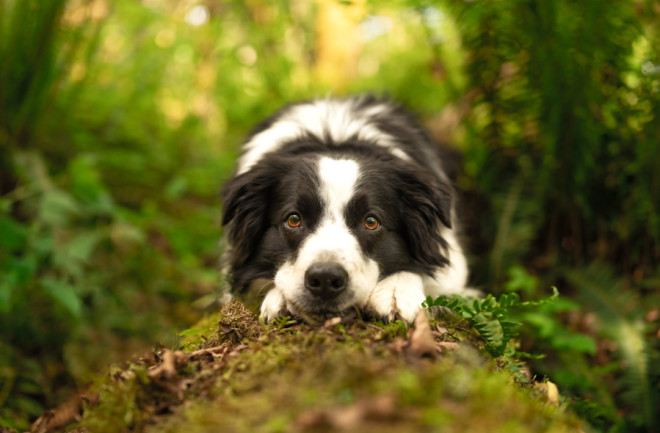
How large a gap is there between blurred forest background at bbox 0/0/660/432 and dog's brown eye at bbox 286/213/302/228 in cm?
110

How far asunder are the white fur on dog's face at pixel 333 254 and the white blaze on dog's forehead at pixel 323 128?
1.97ft

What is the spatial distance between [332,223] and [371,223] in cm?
26

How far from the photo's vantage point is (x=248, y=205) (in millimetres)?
3381

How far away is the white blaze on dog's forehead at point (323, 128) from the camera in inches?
147

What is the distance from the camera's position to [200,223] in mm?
5520

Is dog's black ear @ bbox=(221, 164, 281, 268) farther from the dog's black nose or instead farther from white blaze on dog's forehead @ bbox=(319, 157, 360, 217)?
the dog's black nose

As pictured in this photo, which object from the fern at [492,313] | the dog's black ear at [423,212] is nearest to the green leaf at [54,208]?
the dog's black ear at [423,212]

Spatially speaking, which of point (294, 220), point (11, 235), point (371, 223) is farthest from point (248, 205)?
point (11, 235)

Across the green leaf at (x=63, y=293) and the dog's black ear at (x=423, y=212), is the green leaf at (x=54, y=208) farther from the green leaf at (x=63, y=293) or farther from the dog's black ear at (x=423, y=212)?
the dog's black ear at (x=423, y=212)

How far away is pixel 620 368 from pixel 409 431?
120 inches

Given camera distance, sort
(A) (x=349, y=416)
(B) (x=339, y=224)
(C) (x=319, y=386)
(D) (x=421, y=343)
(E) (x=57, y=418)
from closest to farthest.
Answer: (A) (x=349, y=416)
(C) (x=319, y=386)
(D) (x=421, y=343)
(E) (x=57, y=418)
(B) (x=339, y=224)

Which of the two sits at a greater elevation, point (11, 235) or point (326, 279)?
point (11, 235)

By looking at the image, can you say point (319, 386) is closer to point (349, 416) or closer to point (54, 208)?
point (349, 416)

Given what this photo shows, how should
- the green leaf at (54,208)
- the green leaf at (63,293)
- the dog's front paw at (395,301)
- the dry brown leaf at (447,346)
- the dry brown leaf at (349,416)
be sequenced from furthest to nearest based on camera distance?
the green leaf at (54,208), the green leaf at (63,293), the dog's front paw at (395,301), the dry brown leaf at (447,346), the dry brown leaf at (349,416)
